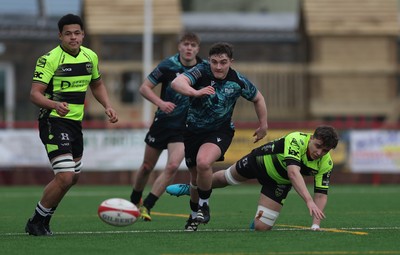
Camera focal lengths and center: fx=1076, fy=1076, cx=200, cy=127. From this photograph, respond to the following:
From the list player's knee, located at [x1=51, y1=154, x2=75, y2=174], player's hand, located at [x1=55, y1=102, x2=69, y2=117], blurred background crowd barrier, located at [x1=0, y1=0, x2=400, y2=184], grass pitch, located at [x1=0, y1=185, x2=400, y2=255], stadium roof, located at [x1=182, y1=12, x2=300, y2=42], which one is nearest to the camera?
grass pitch, located at [x1=0, y1=185, x2=400, y2=255]

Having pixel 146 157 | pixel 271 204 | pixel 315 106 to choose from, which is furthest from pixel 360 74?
pixel 271 204

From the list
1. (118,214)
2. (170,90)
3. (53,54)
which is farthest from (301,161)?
(53,54)

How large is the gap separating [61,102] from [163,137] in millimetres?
3000

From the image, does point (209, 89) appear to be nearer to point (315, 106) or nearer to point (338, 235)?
point (338, 235)

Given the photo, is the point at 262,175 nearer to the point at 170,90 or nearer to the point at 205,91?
the point at 205,91

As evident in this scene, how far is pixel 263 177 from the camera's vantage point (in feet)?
37.5

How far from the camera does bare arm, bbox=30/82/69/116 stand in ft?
33.0

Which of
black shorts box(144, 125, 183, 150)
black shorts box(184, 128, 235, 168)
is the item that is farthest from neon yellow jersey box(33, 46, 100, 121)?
black shorts box(144, 125, 183, 150)

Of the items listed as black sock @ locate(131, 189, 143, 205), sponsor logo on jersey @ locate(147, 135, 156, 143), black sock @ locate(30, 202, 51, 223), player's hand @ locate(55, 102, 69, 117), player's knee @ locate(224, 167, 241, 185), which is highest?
player's hand @ locate(55, 102, 69, 117)

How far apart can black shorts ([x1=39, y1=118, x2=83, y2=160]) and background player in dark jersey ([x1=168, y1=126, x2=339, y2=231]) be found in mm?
1649

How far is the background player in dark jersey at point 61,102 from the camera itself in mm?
10305

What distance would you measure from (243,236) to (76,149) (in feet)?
6.15

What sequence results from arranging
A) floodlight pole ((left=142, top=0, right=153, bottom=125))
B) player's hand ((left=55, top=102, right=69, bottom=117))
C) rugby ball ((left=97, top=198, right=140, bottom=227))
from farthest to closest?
1. floodlight pole ((left=142, top=0, right=153, bottom=125))
2. player's hand ((left=55, top=102, right=69, bottom=117))
3. rugby ball ((left=97, top=198, right=140, bottom=227))

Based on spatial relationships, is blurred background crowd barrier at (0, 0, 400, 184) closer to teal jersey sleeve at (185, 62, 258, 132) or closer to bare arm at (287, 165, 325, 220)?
teal jersey sleeve at (185, 62, 258, 132)
